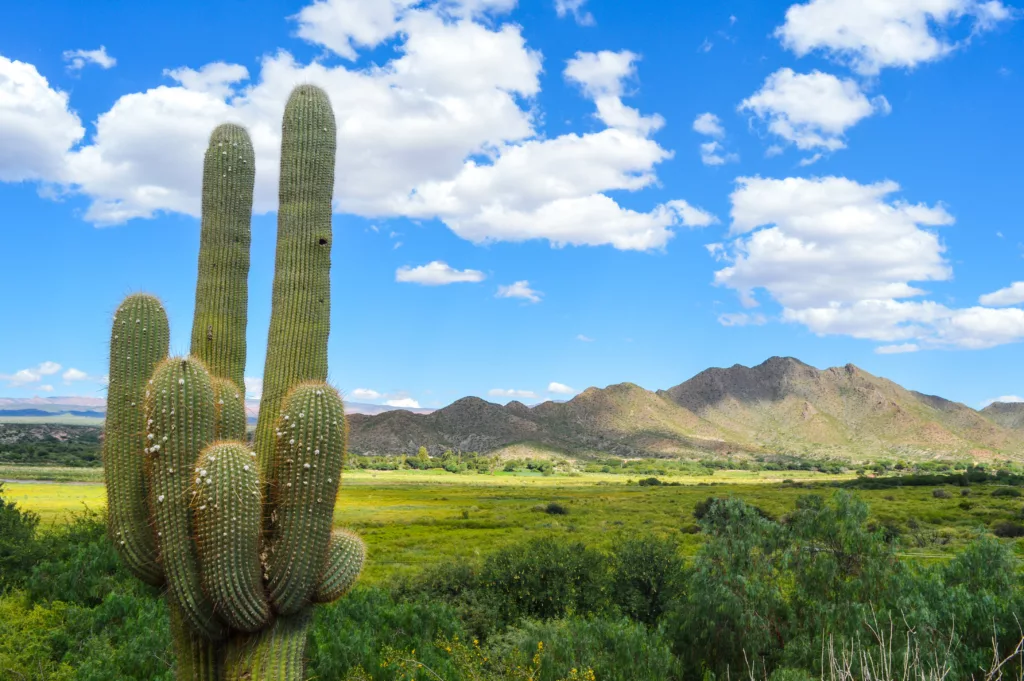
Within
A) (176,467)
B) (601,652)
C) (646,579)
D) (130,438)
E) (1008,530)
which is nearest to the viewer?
(176,467)

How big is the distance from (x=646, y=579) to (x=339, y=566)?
19.0 m

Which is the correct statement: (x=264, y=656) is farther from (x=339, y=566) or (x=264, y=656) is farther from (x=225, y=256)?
(x=225, y=256)

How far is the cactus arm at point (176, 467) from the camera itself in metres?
7.32

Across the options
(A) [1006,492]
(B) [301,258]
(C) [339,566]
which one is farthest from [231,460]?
(A) [1006,492]

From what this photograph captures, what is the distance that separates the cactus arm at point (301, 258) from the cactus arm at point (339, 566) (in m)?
1.44

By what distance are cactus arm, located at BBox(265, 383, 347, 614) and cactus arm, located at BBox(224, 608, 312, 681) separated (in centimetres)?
32

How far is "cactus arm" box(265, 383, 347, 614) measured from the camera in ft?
25.1

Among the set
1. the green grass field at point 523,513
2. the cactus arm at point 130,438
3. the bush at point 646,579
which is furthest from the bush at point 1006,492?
the cactus arm at point 130,438

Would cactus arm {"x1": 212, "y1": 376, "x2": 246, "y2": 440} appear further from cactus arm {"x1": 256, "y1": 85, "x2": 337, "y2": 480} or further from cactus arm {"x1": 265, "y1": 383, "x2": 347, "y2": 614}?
cactus arm {"x1": 265, "y1": 383, "x2": 347, "y2": 614}

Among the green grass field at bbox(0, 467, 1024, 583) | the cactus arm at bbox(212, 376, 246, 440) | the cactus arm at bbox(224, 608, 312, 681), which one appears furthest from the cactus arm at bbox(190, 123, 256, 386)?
the green grass field at bbox(0, 467, 1024, 583)

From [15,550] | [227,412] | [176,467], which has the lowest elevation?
[15,550]

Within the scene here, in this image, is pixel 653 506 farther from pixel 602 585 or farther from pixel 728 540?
pixel 728 540

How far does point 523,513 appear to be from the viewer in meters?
62.5

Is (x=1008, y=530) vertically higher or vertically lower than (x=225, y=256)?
lower
